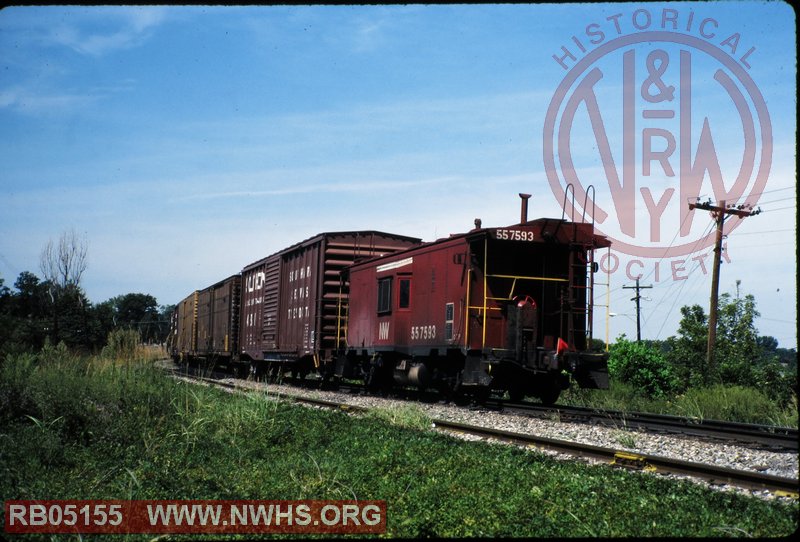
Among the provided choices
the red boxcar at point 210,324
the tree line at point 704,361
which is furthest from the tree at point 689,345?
the red boxcar at point 210,324

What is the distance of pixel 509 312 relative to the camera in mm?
14047

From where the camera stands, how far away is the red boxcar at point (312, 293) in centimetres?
2094

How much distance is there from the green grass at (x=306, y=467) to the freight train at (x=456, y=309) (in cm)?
327

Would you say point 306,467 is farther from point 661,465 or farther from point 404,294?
point 404,294

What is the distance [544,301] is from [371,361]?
583 cm

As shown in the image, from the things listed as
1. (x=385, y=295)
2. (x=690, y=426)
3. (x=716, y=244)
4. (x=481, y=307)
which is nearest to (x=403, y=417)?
(x=481, y=307)

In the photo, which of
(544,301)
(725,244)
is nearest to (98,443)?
(544,301)

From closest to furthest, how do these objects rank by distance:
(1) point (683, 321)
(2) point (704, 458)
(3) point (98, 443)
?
1. (2) point (704, 458)
2. (3) point (98, 443)
3. (1) point (683, 321)

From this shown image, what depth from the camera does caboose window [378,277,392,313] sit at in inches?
691

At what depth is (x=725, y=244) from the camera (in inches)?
1091

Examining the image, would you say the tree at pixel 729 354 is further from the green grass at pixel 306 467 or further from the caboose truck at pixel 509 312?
the green grass at pixel 306 467

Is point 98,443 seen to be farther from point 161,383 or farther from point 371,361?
point 371,361
